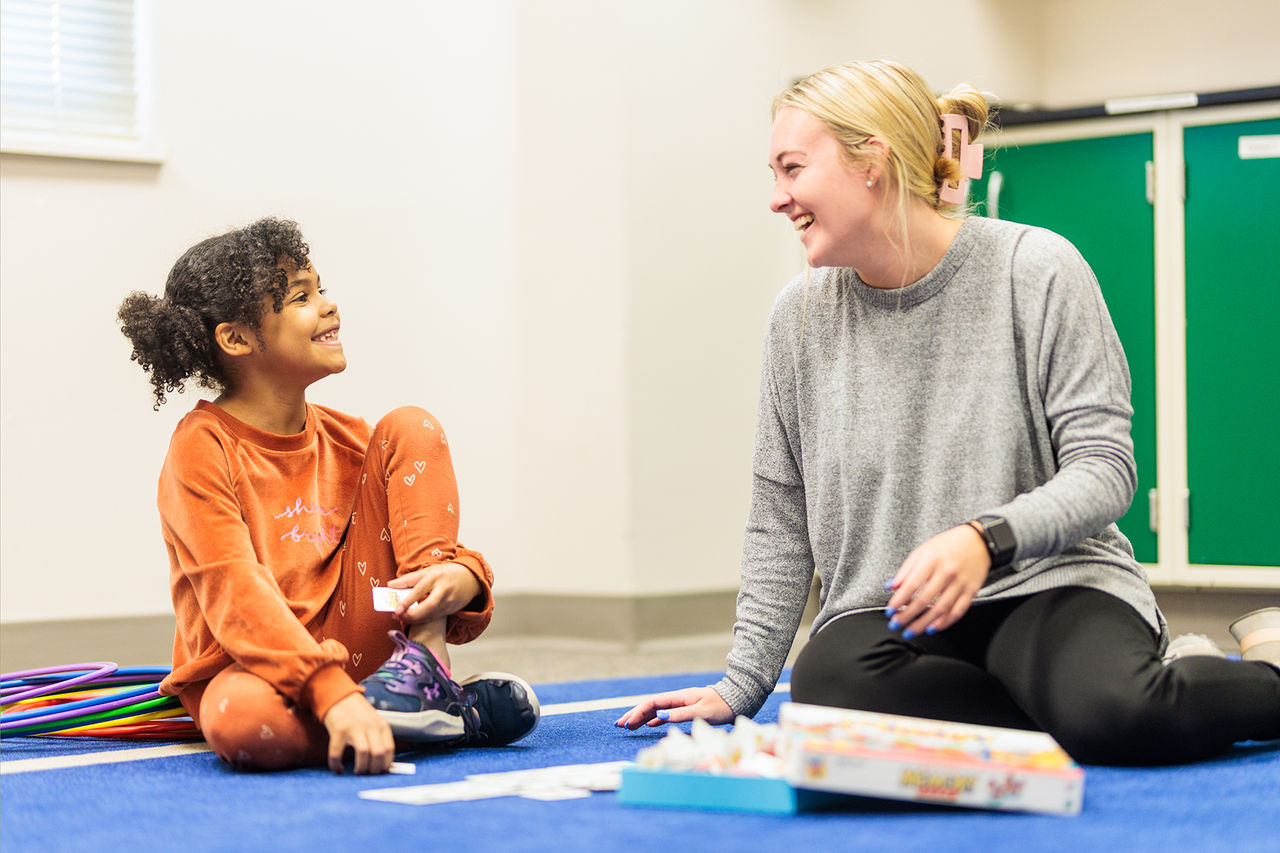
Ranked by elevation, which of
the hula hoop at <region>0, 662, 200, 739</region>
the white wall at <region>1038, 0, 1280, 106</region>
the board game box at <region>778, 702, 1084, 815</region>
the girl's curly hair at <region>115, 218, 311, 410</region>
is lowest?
the hula hoop at <region>0, 662, 200, 739</region>

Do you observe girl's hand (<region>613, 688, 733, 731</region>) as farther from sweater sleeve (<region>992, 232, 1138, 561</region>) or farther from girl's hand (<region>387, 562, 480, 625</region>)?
sweater sleeve (<region>992, 232, 1138, 561</region>)

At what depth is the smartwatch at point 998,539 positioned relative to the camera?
4.20ft

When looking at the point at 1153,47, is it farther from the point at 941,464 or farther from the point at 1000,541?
the point at 1000,541

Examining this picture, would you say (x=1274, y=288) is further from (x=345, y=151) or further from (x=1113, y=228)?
(x=345, y=151)

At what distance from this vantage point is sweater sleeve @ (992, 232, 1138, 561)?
4.33 ft

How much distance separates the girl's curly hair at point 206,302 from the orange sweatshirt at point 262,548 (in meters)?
0.08

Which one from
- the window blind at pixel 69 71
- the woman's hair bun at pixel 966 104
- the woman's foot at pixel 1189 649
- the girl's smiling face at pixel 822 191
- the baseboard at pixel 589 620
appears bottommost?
the baseboard at pixel 589 620

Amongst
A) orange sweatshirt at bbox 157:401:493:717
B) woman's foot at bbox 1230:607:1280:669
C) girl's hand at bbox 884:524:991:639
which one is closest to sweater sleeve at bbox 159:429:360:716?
orange sweatshirt at bbox 157:401:493:717

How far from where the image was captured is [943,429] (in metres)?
1.49

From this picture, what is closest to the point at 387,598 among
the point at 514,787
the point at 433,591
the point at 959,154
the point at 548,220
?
the point at 433,591

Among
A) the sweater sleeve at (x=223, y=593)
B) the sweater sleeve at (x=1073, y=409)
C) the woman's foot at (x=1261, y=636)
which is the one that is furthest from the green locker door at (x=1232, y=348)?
the sweater sleeve at (x=223, y=593)

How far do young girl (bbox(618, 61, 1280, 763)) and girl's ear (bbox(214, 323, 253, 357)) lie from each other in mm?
647

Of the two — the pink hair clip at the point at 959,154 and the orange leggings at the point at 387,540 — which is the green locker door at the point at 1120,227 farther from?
the orange leggings at the point at 387,540

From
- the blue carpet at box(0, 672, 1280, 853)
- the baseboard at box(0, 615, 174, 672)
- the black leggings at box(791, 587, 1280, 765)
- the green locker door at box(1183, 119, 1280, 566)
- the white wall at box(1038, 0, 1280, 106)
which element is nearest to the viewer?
the blue carpet at box(0, 672, 1280, 853)
